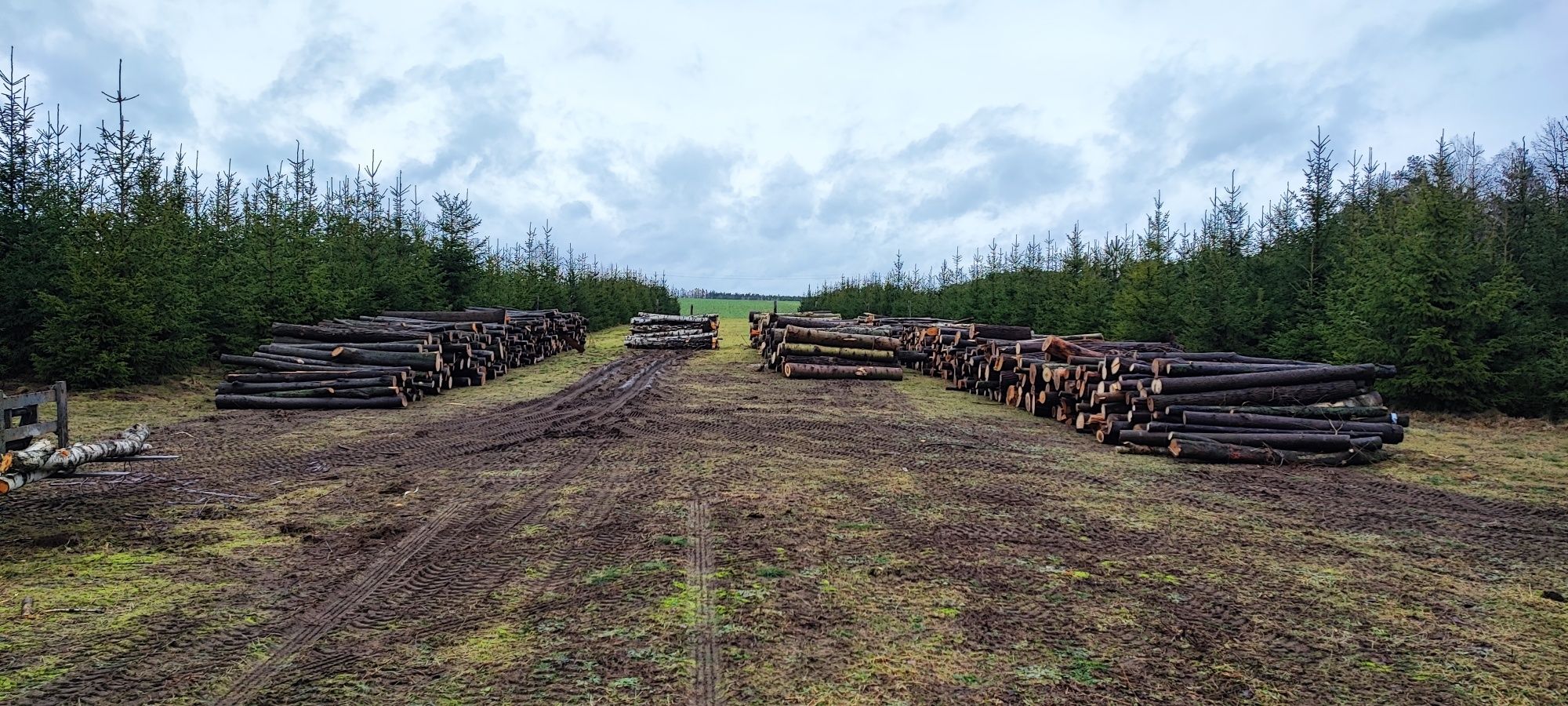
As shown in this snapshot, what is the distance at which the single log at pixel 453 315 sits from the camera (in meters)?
20.4

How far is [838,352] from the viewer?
68.9ft

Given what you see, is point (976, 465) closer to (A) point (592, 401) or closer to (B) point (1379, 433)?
(B) point (1379, 433)

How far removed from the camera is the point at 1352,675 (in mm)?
3945

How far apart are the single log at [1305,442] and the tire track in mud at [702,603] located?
6.45m

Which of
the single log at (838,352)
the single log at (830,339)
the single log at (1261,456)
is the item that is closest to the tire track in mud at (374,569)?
the single log at (1261,456)

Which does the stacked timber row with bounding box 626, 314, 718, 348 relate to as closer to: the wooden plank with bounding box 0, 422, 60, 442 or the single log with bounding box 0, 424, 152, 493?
the single log with bounding box 0, 424, 152, 493

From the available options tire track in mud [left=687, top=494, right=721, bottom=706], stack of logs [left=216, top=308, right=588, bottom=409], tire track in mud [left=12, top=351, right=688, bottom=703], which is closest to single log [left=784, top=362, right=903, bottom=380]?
stack of logs [left=216, top=308, right=588, bottom=409]

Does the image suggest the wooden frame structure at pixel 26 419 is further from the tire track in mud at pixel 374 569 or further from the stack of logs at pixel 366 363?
the stack of logs at pixel 366 363

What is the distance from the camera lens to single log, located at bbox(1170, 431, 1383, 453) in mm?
Answer: 9836

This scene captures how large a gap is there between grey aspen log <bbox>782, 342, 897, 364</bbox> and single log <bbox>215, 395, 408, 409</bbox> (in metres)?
9.49

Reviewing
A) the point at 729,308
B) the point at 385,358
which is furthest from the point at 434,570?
the point at 729,308

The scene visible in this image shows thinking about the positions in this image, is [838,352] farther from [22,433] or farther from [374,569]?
[22,433]

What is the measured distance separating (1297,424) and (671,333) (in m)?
22.6

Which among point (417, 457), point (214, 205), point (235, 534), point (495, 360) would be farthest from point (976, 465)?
point (214, 205)
